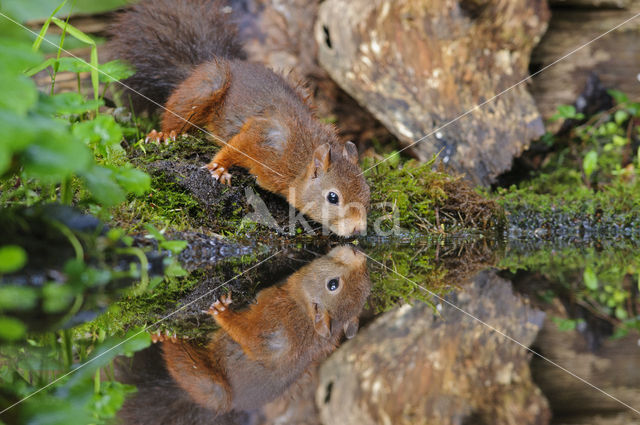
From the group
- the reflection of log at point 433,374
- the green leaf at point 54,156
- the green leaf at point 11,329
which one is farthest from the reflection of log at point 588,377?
the green leaf at point 54,156

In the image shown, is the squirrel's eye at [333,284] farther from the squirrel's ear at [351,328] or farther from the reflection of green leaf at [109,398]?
the reflection of green leaf at [109,398]

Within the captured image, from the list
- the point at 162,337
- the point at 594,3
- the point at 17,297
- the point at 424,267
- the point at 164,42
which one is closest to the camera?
the point at 162,337

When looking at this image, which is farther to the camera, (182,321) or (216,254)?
(216,254)

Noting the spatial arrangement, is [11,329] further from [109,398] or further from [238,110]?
[238,110]

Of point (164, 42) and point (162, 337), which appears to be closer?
point (162, 337)

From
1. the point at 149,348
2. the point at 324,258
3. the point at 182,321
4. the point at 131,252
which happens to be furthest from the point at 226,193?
the point at 149,348

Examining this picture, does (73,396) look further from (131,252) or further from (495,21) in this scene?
(495,21)

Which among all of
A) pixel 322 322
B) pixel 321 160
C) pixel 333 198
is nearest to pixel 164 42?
pixel 321 160
